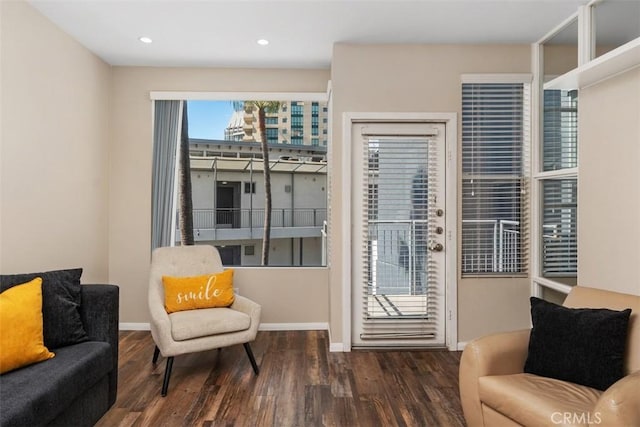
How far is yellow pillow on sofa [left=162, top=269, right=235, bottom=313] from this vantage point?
3.12 metres

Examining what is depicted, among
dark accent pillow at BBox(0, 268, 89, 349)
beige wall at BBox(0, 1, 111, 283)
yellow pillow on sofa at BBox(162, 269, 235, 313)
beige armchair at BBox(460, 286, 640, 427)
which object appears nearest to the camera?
beige armchair at BBox(460, 286, 640, 427)

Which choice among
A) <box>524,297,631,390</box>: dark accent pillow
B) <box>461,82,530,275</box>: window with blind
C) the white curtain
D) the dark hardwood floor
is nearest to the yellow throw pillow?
the dark hardwood floor

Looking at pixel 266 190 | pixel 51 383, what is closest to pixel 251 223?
pixel 266 190

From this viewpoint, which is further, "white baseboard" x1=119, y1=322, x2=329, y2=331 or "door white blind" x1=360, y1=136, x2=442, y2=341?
"white baseboard" x1=119, y1=322, x2=329, y2=331

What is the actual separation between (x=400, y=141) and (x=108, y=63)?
298cm

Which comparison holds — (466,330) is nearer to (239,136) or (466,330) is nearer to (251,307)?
(251,307)

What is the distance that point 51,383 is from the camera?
1814 millimetres

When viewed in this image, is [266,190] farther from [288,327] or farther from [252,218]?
[288,327]

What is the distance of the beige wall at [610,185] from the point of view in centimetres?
241

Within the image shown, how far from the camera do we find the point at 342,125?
348cm

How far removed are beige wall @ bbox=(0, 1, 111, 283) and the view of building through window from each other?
0.91 meters

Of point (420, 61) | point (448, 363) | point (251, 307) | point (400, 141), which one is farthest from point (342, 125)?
point (448, 363)

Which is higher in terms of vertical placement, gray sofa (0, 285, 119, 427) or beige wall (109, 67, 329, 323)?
beige wall (109, 67, 329, 323)

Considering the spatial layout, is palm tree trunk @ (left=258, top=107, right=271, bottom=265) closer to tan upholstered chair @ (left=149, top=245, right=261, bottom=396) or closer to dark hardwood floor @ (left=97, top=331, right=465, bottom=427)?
tan upholstered chair @ (left=149, top=245, right=261, bottom=396)
